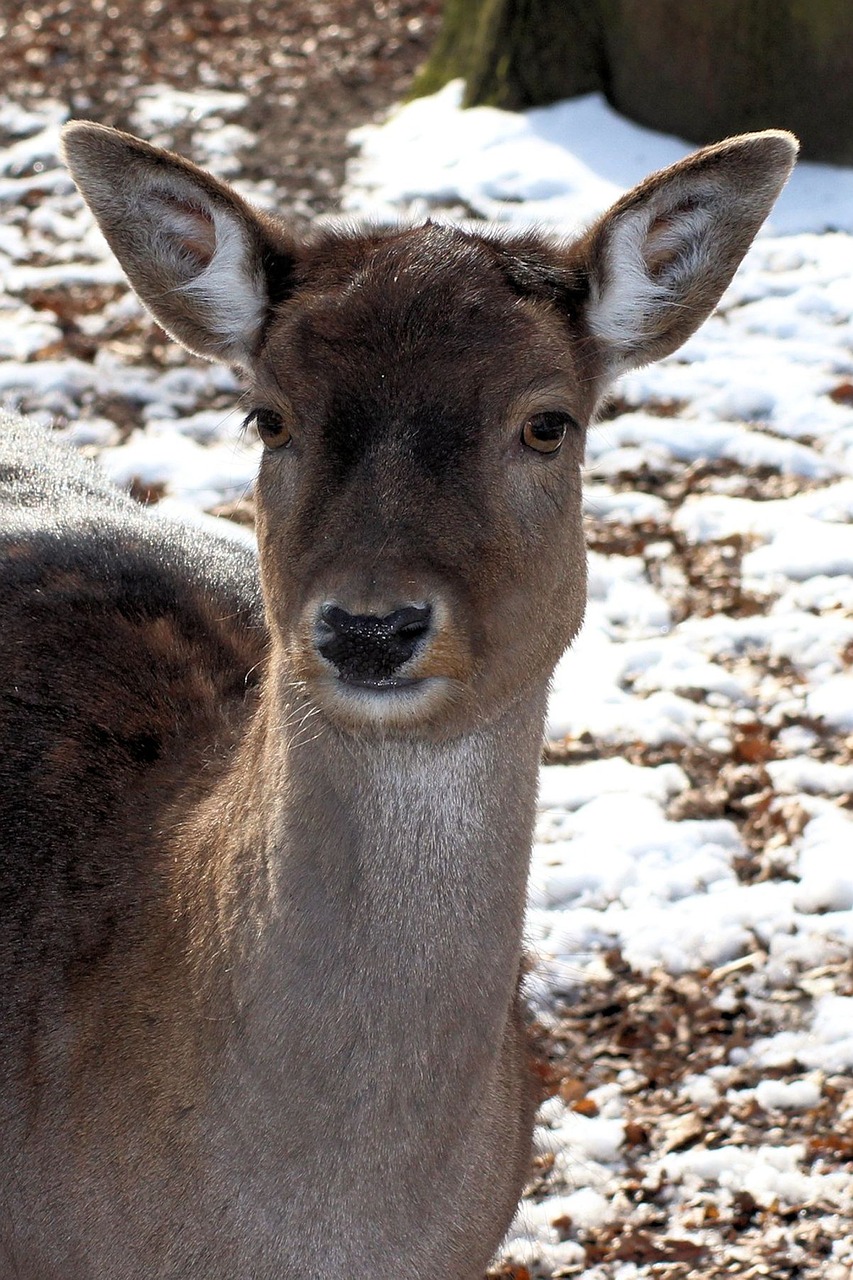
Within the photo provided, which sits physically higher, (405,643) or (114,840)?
(405,643)

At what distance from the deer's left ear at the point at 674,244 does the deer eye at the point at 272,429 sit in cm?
71

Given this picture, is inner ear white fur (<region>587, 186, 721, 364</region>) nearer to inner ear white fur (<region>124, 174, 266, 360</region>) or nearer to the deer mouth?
inner ear white fur (<region>124, 174, 266, 360</region>)

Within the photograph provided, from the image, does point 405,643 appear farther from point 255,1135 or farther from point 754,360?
point 754,360

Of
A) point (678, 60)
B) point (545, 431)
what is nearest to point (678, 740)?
point (545, 431)

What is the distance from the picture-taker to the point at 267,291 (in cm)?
333

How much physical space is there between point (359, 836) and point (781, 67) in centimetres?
712

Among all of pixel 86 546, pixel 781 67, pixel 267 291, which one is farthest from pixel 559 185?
pixel 267 291

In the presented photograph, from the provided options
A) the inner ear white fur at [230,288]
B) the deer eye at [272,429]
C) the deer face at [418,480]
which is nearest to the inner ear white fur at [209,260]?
the inner ear white fur at [230,288]

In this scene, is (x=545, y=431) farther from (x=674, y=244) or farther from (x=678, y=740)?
(x=678, y=740)

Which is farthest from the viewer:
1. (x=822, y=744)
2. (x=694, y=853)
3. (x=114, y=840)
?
(x=822, y=744)

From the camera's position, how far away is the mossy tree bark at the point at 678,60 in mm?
8727

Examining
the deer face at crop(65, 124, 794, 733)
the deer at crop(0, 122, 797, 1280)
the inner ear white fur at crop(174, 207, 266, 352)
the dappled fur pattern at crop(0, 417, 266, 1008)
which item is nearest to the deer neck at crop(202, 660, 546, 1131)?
the deer at crop(0, 122, 797, 1280)

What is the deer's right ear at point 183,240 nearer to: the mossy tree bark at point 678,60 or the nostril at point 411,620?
the nostril at point 411,620

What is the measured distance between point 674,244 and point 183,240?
41.5 inches
